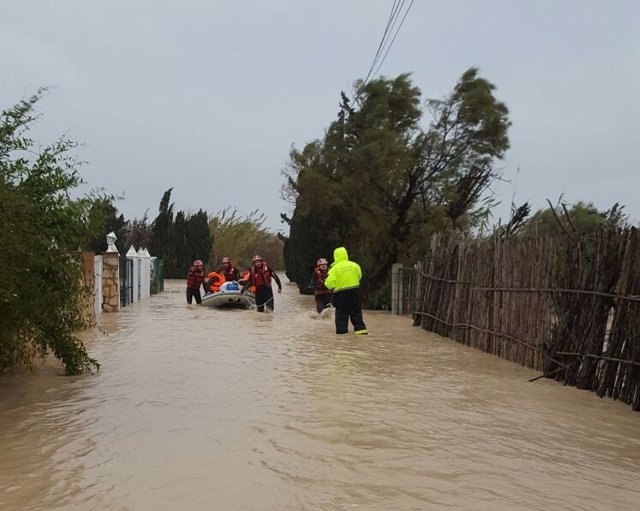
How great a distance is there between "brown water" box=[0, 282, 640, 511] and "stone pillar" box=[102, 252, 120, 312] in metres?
7.88

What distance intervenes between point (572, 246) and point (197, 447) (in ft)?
17.1

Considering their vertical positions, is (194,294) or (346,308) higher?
(346,308)

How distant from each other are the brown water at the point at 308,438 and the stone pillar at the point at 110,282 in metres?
7.88

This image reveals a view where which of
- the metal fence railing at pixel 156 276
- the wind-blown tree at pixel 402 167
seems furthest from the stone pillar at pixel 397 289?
the metal fence railing at pixel 156 276

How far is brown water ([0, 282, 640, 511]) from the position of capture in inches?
177

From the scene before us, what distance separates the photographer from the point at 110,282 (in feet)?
58.6

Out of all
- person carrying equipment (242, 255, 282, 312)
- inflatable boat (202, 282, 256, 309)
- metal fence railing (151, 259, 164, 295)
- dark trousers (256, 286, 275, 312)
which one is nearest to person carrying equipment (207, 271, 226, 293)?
inflatable boat (202, 282, 256, 309)

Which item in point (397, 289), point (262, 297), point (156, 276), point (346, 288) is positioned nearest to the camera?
point (346, 288)

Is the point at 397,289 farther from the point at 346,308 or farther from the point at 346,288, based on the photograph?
the point at 346,288

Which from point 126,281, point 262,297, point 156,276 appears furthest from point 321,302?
point 156,276

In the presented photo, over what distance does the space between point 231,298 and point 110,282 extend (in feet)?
10.3

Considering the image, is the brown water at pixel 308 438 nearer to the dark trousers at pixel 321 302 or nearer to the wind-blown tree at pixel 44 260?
the wind-blown tree at pixel 44 260

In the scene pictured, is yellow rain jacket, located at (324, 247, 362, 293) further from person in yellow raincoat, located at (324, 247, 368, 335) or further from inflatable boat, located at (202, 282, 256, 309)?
inflatable boat, located at (202, 282, 256, 309)

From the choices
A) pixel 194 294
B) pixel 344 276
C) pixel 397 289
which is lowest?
pixel 194 294
